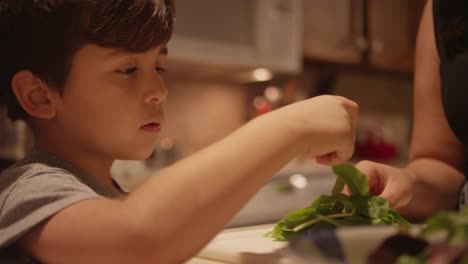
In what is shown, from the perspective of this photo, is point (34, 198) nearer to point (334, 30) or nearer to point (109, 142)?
point (109, 142)

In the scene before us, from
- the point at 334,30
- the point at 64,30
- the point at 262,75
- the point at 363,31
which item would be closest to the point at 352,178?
the point at 64,30

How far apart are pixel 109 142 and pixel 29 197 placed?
7.5 inches

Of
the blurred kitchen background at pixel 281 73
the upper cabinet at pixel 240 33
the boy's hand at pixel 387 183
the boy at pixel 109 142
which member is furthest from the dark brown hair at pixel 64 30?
the upper cabinet at pixel 240 33

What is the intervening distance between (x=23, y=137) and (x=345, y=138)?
5.63 ft

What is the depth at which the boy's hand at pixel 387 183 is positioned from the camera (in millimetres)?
718

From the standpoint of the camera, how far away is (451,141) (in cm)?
98

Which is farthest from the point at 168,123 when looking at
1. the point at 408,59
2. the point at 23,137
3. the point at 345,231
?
the point at 345,231

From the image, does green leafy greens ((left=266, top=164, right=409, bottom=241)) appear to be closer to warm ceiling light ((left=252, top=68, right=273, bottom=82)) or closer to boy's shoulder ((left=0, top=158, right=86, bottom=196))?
boy's shoulder ((left=0, top=158, right=86, bottom=196))

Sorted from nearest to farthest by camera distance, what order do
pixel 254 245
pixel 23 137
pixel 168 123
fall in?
pixel 254 245 < pixel 23 137 < pixel 168 123

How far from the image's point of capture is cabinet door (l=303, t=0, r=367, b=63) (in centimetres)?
279

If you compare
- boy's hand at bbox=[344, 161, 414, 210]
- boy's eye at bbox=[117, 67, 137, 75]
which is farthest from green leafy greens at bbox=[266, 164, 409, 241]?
boy's eye at bbox=[117, 67, 137, 75]

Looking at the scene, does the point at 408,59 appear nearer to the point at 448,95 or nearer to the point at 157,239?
the point at 448,95

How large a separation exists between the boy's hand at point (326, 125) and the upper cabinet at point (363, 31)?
89.9 inches

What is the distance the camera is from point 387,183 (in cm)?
74
